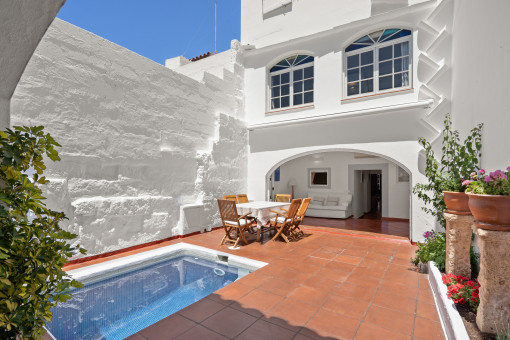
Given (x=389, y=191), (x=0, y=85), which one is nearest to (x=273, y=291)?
(x=0, y=85)

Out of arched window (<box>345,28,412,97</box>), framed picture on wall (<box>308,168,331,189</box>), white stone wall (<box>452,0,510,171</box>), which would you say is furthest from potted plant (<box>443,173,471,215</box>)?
framed picture on wall (<box>308,168,331,189</box>)

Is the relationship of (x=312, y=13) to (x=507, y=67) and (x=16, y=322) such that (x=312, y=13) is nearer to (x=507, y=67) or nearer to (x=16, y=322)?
(x=507, y=67)

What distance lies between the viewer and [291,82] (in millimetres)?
8375

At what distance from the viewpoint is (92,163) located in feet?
16.5

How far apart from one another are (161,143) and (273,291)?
14.7 ft

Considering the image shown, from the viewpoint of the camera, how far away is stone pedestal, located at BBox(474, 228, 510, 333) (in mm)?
2035

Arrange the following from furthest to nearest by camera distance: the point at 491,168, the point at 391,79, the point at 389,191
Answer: the point at 389,191, the point at 391,79, the point at 491,168

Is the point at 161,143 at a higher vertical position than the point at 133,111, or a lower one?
lower

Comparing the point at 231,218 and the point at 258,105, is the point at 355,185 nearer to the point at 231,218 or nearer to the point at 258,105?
the point at 258,105

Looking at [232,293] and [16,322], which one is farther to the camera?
[232,293]

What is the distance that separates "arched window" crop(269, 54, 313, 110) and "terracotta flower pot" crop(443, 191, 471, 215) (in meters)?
5.47

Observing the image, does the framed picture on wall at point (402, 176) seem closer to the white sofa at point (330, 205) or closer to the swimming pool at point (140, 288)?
Answer: the white sofa at point (330, 205)

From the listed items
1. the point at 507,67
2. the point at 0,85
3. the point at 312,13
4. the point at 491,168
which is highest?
the point at 312,13

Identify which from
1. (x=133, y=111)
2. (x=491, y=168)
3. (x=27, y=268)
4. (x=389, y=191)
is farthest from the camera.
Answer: (x=389, y=191)
